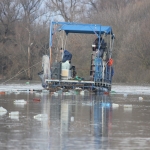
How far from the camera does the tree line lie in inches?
2318

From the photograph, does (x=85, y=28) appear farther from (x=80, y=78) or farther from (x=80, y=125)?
(x=80, y=125)

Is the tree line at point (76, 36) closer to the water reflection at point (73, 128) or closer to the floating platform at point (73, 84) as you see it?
the floating platform at point (73, 84)

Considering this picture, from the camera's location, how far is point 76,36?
2470 inches

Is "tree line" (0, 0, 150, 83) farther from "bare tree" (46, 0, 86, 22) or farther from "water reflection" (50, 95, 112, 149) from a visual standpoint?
"water reflection" (50, 95, 112, 149)

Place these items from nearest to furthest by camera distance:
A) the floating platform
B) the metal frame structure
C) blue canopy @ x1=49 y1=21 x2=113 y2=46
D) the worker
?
the floating platform → the metal frame structure → the worker → blue canopy @ x1=49 y1=21 x2=113 y2=46

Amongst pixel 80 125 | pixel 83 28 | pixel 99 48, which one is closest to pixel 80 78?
pixel 99 48

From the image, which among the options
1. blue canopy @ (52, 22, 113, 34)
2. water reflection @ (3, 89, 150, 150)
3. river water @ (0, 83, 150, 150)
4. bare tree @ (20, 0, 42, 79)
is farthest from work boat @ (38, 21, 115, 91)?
bare tree @ (20, 0, 42, 79)

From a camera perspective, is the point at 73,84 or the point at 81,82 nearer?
the point at 81,82

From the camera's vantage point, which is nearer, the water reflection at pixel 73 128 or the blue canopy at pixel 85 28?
the water reflection at pixel 73 128

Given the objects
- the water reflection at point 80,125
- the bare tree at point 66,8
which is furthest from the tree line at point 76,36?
the water reflection at point 80,125

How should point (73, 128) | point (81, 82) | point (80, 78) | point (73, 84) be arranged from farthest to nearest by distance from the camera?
point (80, 78)
point (73, 84)
point (81, 82)
point (73, 128)

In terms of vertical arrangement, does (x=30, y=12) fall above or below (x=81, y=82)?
above

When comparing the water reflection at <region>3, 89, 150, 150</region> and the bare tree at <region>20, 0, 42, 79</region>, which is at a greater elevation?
the bare tree at <region>20, 0, 42, 79</region>

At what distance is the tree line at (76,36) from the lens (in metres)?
58.9
